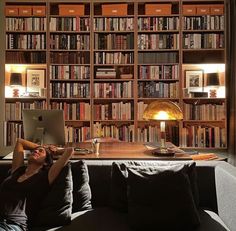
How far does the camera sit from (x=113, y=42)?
200 inches

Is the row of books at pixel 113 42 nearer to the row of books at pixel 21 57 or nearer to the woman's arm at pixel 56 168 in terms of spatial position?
the row of books at pixel 21 57

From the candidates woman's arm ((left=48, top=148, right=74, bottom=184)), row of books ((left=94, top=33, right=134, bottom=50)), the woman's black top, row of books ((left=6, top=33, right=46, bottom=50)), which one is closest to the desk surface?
woman's arm ((left=48, top=148, right=74, bottom=184))

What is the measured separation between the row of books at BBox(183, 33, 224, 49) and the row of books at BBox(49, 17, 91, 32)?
1.42 meters

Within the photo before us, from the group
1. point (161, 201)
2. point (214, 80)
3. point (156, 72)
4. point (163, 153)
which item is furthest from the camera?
point (156, 72)

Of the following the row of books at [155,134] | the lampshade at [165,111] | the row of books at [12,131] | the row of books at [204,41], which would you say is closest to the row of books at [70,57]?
the row of books at [12,131]

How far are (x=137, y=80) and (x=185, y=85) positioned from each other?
724 mm

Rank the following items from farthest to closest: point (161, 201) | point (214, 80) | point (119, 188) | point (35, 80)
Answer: point (35, 80) < point (214, 80) < point (119, 188) < point (161, 201)

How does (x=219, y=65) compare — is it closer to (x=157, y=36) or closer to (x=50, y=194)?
(x=157, y=36)

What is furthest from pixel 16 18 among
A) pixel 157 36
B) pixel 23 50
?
pixel 157 36

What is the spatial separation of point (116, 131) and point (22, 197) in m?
3.06

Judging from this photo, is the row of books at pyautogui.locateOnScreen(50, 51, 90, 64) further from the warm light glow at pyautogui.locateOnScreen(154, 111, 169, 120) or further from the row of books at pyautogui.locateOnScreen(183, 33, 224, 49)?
the warm light glow at pyautogui.locateOnScreen(154, 111, 169, 120)

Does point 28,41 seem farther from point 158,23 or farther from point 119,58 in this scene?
point 158,23

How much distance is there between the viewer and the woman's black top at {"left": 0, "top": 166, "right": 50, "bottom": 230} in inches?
83.0

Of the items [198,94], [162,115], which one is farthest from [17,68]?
[162,115]
